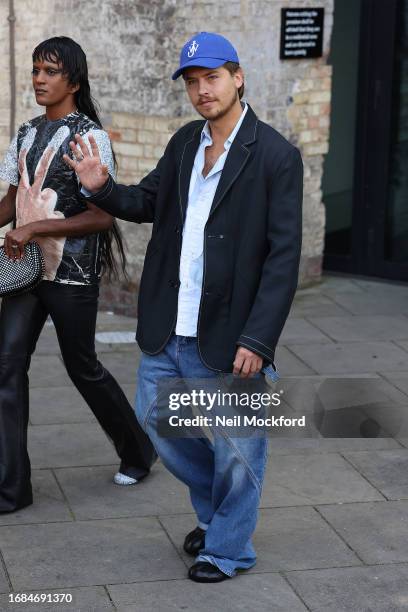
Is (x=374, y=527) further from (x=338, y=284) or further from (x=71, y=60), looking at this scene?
(x=338, y=284)

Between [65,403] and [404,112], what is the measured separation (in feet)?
13.7

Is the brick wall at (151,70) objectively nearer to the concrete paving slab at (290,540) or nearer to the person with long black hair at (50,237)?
the person with long black hair at (50,237)

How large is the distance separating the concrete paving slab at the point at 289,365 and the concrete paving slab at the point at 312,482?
1423mm

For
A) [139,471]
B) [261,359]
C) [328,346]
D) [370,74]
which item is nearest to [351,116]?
[370,74]

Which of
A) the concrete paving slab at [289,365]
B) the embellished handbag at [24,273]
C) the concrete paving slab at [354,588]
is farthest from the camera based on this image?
the concrete paving slab at [289,365]

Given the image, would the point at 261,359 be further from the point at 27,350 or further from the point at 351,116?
the point at 351,116

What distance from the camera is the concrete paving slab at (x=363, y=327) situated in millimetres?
8492

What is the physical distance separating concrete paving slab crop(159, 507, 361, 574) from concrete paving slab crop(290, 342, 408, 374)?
2.27m

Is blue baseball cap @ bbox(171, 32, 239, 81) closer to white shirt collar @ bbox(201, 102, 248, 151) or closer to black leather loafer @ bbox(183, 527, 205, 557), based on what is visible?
white shirt collar @ bbox(201, 102, 248, 151)

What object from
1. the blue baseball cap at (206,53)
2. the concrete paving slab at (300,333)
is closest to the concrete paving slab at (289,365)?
the concrete paving slab at (300,333)

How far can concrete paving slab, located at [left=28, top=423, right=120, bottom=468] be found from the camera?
6.17 meters

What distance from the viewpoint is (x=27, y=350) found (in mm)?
5480

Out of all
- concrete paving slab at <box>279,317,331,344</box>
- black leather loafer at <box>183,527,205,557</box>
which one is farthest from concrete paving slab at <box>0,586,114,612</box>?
concrete paving slab at <box>279,317,331,344</box>

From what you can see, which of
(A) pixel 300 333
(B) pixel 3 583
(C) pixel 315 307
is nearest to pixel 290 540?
(B) pixel 3 583
